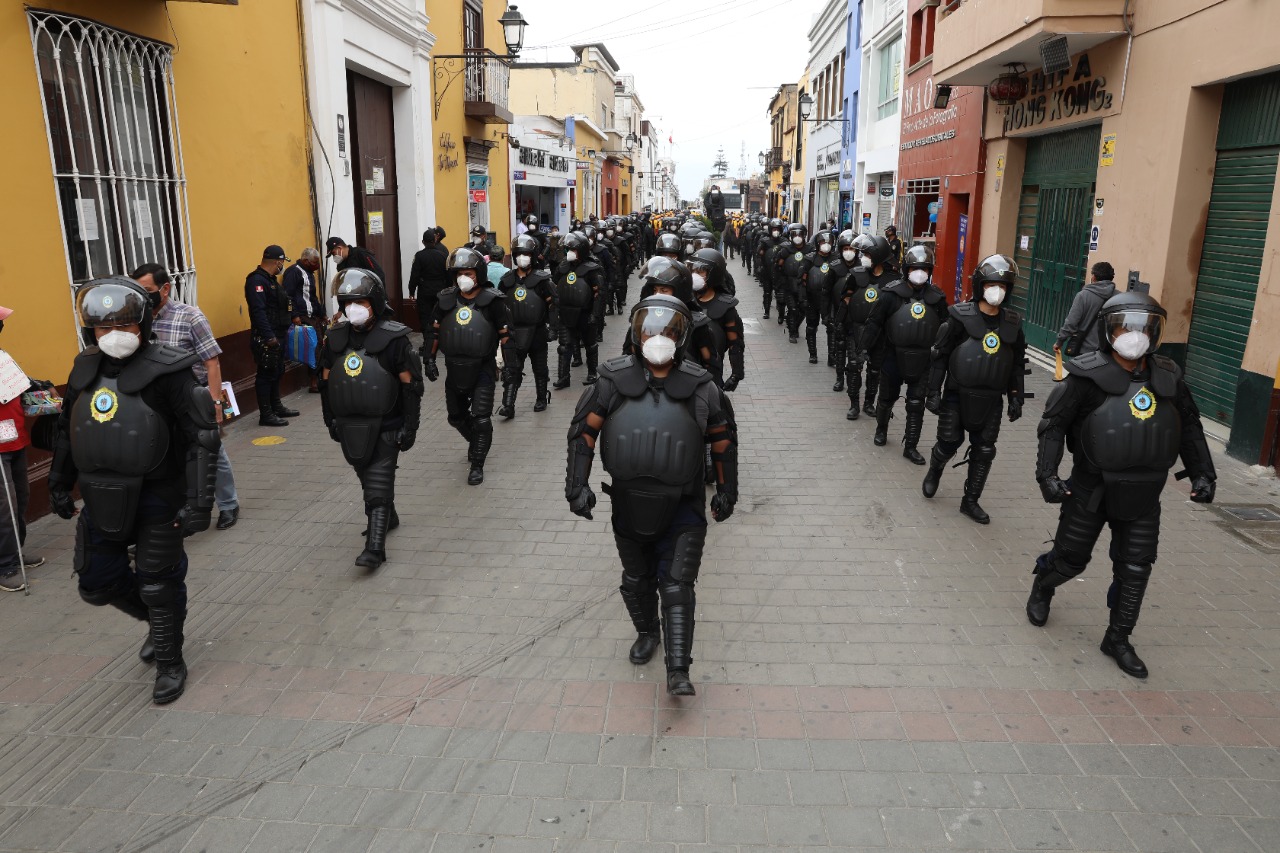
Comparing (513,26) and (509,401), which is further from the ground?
(513,26)

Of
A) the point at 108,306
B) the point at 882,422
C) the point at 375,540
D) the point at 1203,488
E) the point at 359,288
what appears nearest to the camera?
the point at 108,306

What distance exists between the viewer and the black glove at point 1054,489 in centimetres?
444

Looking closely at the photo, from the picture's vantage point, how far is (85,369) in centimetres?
396

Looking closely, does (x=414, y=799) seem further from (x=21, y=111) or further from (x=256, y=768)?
(x=21, y=111)

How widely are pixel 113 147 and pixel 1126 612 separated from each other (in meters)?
8.08

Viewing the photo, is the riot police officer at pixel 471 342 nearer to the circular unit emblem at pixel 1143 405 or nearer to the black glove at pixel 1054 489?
the black glove at pixel 1054 489

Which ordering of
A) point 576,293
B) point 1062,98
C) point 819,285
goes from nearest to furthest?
1. point 576,293
2. point 819,285
3. point 1062,98

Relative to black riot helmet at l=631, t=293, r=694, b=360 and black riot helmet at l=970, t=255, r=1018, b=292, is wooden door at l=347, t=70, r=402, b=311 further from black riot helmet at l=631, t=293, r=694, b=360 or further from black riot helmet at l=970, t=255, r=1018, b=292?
black riot helmet at l=631, t=293, r=694, b=360

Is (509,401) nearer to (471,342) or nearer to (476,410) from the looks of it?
(476,410)

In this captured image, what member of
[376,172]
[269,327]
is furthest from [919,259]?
[376,172]

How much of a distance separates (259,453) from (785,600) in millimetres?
5376

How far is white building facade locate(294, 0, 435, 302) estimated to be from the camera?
11.2m

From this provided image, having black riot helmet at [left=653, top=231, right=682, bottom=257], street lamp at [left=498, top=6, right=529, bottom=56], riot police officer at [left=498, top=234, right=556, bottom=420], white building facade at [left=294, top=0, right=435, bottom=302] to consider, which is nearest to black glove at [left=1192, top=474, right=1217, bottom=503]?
riot police officer at [left=498, top=234, right=556, bottom=420]

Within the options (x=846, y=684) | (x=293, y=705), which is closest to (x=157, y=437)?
(x=293, y=705)
